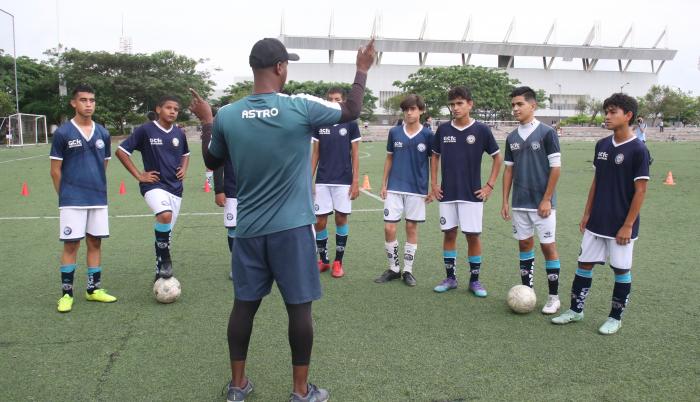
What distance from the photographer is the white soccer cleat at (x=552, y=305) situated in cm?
526

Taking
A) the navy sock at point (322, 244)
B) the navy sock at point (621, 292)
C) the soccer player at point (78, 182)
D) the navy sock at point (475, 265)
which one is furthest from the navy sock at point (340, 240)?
the navy sock at point (621, 292)

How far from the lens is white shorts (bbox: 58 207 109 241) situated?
17.7 feet

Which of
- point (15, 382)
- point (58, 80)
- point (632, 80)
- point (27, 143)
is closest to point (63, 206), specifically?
point (15, 382)

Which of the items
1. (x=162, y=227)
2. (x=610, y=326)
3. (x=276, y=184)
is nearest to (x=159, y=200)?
(x=162, y=227)

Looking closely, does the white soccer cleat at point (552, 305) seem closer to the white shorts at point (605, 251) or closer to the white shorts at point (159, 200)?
the white shorts at point (605, 251)

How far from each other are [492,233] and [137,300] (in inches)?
228

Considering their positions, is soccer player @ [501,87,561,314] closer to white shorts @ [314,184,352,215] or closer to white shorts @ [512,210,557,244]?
white shorts @ [512,210,557,244]

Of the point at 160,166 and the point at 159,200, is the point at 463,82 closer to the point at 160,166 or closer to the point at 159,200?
the point at 160,166

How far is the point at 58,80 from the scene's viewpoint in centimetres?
5269

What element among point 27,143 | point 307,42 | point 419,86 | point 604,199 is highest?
point 307,42

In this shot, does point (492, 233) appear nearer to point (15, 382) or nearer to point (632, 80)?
point (15, 382)

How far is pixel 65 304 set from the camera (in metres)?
5.35

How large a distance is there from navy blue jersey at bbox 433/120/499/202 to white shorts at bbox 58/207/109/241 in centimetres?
369

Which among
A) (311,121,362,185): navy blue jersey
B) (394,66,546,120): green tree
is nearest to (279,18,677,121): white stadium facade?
(394,66,546,120): green tree
